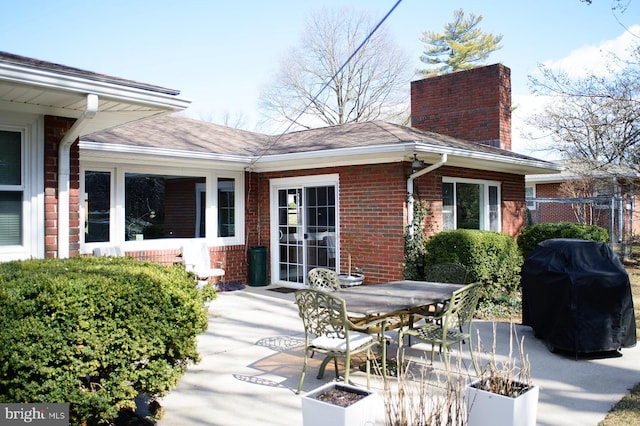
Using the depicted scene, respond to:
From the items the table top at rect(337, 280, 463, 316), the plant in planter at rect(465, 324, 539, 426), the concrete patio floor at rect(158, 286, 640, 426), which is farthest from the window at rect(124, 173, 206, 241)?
the plant in planter at rect(465, 324, 539, 426)

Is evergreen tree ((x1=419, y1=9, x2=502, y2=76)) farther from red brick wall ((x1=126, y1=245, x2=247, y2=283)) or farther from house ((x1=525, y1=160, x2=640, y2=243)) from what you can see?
red brick wall ((x1=126, y1=245, x2=247, y2=283))

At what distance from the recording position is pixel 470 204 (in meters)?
10.7

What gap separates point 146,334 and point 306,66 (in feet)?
100

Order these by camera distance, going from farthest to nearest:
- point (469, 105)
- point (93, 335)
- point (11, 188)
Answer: point (469, 105), point (11, 188), point (93, 335)

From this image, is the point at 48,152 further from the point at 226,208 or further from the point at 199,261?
the point at 226,208

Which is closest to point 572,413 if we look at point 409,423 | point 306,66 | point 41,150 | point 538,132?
point 409,423

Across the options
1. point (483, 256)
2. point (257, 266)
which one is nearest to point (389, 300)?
point (483, 256)

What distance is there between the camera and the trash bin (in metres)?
10.9

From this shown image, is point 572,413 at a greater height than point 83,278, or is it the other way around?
point 83,278

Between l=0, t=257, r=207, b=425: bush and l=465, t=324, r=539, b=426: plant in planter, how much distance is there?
203cm

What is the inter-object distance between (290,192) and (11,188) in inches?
242

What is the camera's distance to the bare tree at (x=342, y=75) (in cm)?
3073

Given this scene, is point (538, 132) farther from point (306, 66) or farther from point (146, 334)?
point (306, 66)

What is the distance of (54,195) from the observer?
5.51 metres
